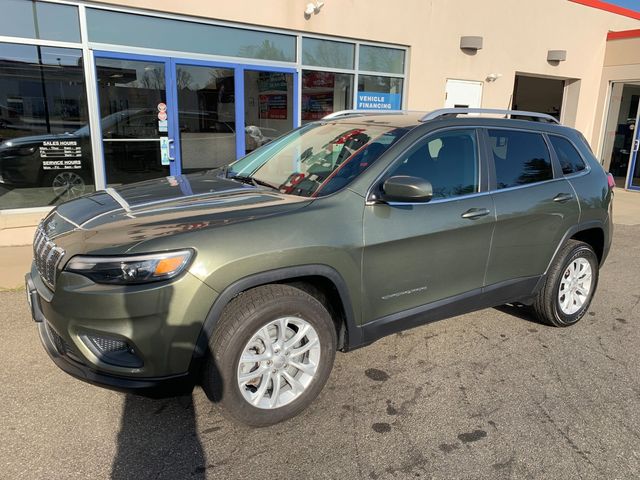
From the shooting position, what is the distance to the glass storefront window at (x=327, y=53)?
8.92 m

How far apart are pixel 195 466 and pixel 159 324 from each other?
2.56ft

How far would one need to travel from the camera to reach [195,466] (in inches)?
102

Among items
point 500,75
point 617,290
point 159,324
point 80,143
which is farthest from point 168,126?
point 500,75

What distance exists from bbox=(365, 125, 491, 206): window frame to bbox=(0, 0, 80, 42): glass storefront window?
18.4 ft

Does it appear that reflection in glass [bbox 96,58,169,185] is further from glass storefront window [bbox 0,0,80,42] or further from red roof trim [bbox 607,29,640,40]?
red roof trim [bbox 607,29,640,40]

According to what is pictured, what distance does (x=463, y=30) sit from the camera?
10.6m

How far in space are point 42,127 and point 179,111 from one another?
6.28ft

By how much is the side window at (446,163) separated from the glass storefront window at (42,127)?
5558 millimetres

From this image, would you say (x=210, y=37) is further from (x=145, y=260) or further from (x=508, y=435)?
(x=508, y=435)

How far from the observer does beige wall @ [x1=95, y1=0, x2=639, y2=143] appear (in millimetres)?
8258

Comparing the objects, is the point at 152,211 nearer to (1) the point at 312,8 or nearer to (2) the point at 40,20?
(2) the point at 40,20

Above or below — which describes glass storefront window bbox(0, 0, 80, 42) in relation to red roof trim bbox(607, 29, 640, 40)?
below

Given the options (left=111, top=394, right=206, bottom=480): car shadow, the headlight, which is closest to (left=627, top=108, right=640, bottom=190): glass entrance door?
(left=111, top=394, right=206, bottom=480): car shadow

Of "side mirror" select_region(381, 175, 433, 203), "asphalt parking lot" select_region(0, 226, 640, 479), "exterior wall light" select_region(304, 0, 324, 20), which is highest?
"exterior wall light" select_region(304, 0, 324, 20)
